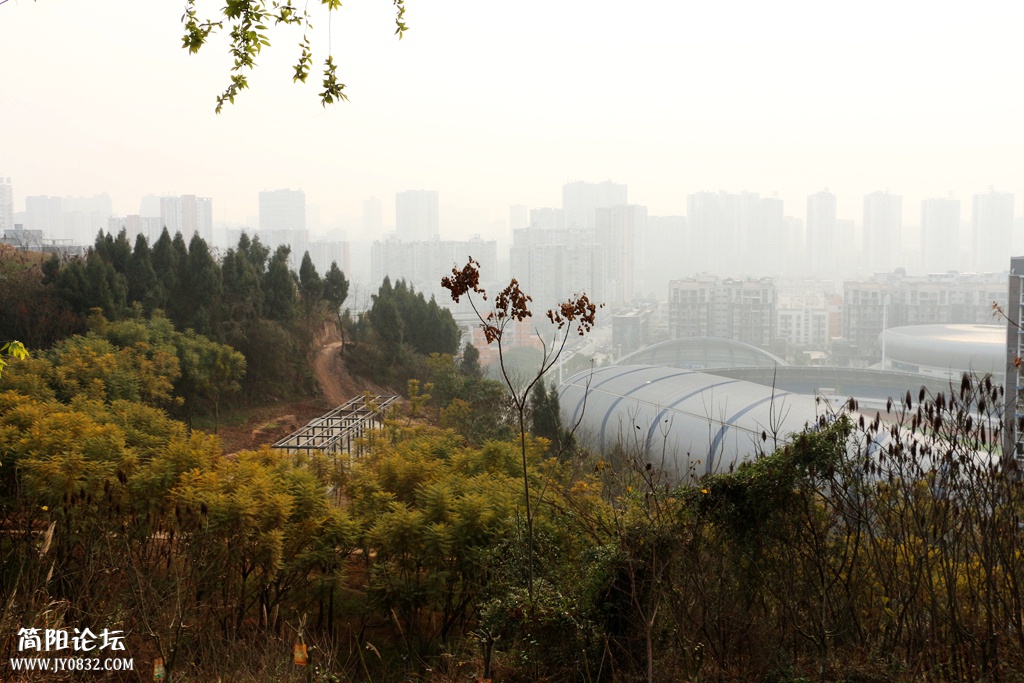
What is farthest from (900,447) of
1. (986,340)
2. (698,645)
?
(986,340)

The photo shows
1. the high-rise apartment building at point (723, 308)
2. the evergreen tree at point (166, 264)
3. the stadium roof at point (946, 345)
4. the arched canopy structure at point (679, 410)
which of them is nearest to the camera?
the arched canopy structure at point (679, 410)

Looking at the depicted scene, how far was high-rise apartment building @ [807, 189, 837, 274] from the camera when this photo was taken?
→ 34688mm

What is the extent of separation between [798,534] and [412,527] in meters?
1.47

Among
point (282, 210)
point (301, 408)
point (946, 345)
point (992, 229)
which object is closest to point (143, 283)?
point (301, 408)

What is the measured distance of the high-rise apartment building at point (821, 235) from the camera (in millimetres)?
34688

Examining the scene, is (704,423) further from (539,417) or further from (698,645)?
(698,645)

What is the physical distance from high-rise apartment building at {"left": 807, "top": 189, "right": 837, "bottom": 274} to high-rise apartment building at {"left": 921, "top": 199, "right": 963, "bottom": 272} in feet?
18.7

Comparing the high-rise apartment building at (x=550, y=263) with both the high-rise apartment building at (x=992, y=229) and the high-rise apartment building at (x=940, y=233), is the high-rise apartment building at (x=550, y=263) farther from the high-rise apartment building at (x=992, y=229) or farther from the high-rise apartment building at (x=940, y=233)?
the high-rise apartment building at (x=940, y=233)

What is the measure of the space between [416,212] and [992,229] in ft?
58.2

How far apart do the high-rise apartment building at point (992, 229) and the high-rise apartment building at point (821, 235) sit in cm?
928

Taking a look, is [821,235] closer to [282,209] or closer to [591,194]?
[591,194]

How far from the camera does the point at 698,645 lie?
234cm

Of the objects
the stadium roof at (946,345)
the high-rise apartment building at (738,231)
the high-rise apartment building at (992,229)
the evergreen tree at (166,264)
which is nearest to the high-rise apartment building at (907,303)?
the high-rise apartment building at (992,229)

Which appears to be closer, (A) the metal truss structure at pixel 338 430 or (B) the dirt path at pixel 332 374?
(A) the metal truss structure at pixel 338 430
